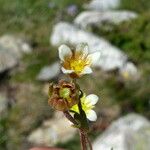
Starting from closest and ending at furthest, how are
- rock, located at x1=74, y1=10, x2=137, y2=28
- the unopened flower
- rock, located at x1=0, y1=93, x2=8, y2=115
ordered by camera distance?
the unopened flower, rock, located at x1=0, y1=93, x2=8, y2=115, rock, located at x1=74, y1=10, x2=137, y2=28

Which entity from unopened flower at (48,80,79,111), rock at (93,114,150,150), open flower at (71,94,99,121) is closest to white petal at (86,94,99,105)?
open flower at (71,94,99,121)

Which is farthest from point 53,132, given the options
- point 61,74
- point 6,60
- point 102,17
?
point 102,17

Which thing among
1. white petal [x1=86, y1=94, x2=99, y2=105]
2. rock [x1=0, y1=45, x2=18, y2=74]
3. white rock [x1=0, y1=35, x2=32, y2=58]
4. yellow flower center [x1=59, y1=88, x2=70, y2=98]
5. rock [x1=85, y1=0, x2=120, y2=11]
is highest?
rock [x1=85, y1=0, x2=120, y2=11]

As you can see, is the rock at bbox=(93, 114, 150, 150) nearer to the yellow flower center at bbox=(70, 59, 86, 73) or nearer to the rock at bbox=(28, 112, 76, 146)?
the rock at bbox=(28, 112, 76, 146)

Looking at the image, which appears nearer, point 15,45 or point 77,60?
point 77,60

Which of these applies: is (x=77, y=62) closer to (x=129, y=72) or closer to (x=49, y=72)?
(x=129, y=72)

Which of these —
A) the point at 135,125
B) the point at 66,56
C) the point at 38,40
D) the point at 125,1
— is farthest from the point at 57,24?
the point at 66,56
